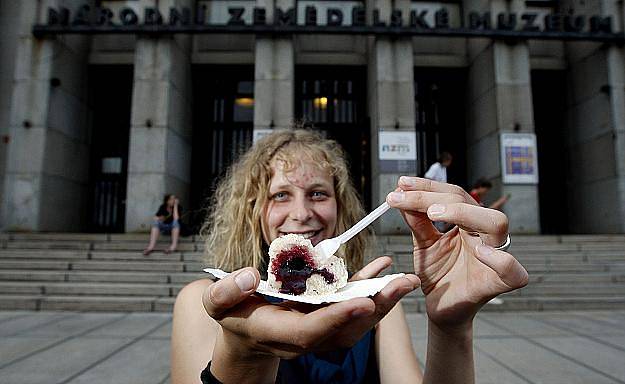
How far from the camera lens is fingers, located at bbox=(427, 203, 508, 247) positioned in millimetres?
1117

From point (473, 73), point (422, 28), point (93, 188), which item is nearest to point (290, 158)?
point (422, 28)

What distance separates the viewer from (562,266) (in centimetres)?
866

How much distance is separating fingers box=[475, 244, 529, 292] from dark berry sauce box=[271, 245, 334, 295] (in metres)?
0.58

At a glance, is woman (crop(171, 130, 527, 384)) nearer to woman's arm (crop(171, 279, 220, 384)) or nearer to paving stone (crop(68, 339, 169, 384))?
woman's arm (crop(171, 279, 220, 384))

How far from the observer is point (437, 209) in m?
1.20

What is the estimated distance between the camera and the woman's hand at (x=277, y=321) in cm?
97

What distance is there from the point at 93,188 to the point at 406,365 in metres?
16.6

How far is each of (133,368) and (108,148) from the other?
13706 mm

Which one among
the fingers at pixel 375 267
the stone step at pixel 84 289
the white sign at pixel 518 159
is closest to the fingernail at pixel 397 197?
the fingers at pixel 375 267

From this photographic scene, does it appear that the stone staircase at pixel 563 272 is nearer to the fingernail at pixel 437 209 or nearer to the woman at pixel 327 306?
the woman at pixel 327 306

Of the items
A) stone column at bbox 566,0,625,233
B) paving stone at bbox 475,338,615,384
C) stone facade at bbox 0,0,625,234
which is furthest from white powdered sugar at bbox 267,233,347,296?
stone column at bbox 566,0,625,233

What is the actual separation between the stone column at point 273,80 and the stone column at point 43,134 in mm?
6525

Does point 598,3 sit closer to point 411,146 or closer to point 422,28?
point 422,28

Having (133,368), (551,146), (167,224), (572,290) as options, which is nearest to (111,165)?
(167,224)
